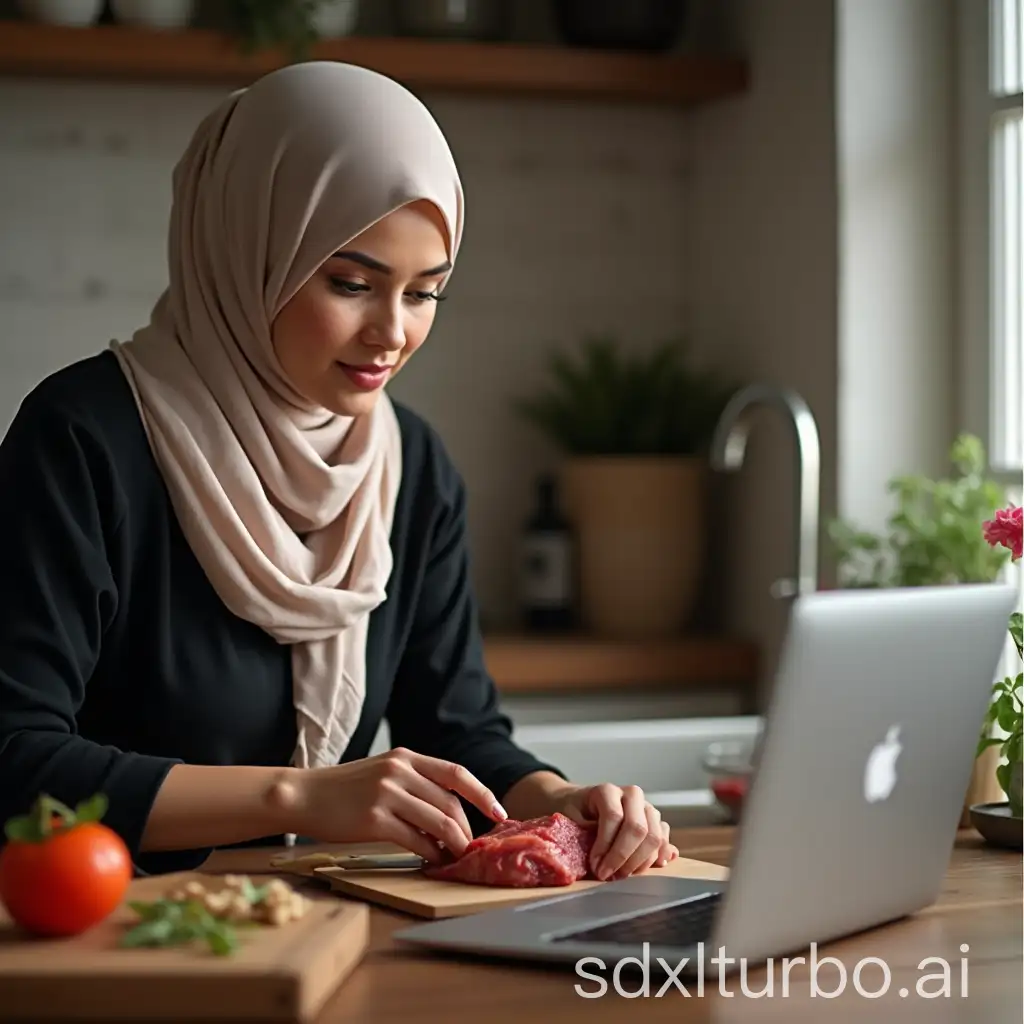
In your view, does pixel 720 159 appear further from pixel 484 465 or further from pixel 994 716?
pixel 994 716

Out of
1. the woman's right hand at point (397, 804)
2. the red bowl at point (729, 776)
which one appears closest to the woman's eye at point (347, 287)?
the woman's right hand at point (397, 804)

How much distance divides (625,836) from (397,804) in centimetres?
20

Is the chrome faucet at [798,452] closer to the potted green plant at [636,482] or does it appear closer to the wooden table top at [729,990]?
the potted green plant at [636,482]

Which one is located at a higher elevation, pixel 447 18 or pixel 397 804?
pixel 447 18

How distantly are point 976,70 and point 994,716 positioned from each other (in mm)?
1713

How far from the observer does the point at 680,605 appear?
3461mm

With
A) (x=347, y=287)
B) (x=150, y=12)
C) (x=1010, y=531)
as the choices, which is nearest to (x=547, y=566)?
(x=150, y=12)

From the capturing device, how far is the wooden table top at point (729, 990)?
1.07m

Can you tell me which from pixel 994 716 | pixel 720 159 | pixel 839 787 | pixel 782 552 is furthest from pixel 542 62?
pixel 839 787

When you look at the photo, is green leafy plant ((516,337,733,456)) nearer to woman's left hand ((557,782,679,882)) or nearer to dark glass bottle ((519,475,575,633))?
dark glass bottle ((519,475,575,633))

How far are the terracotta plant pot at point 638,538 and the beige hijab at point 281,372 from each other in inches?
58.8

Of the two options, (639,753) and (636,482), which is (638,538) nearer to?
(636,482)

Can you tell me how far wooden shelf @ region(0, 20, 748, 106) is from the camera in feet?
10.3
